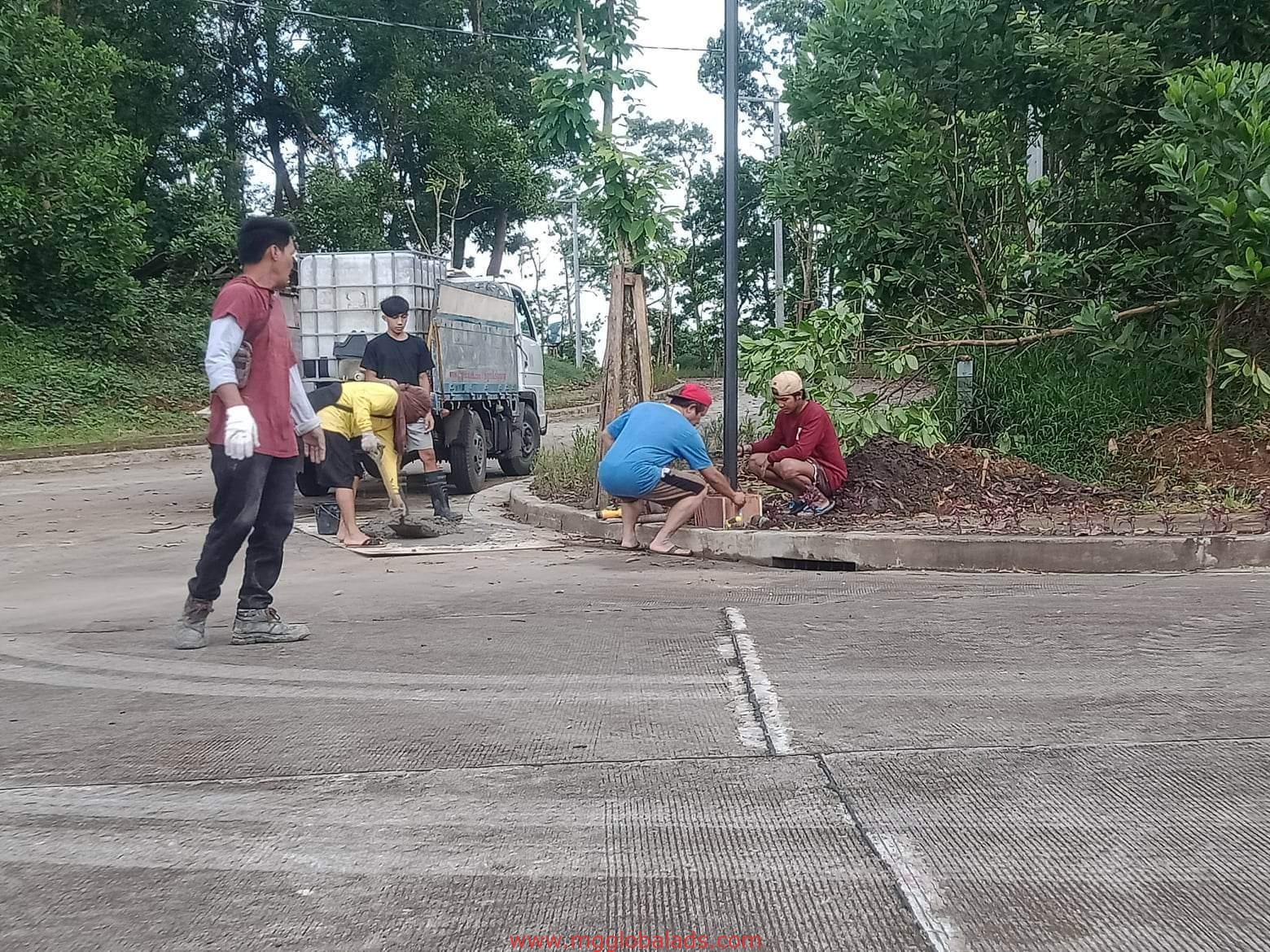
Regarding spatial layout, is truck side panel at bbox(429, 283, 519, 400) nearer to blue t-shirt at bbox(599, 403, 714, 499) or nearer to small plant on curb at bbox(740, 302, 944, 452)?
small plant on curb at bbox(740, 302, 944, 452)

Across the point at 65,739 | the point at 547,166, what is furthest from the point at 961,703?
the point at 547,166

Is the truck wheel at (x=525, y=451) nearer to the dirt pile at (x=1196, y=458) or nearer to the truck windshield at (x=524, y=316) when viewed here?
the truck windshield at (x=524, y=316)

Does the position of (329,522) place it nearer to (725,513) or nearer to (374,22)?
(725,513)

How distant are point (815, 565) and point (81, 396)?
726 inches

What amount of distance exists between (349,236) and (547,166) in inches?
530

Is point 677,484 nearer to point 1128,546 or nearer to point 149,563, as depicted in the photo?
point 1128,546

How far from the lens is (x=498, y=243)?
34.7 meters

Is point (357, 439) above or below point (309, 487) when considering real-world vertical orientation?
above

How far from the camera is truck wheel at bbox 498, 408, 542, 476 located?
1490 cm

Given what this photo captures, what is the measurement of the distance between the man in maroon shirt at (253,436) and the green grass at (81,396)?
49.0 ft

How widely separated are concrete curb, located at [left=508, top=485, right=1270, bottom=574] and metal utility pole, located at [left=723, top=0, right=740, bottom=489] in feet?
2.73

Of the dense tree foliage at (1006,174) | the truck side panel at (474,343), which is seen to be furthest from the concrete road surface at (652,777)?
the truck side panel at (474,343)

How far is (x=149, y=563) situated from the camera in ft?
26.6

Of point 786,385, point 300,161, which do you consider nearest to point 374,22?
point 300,161
